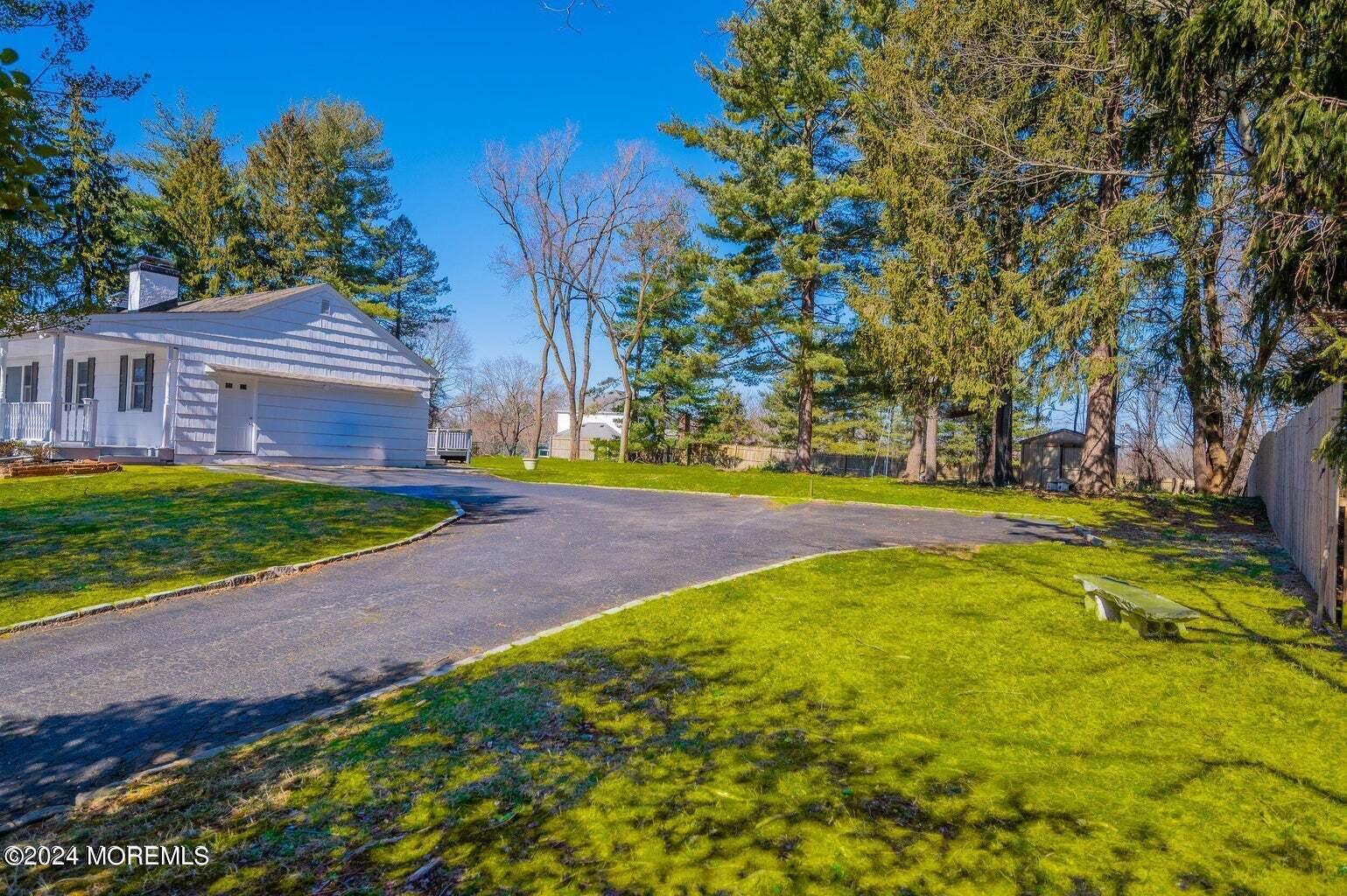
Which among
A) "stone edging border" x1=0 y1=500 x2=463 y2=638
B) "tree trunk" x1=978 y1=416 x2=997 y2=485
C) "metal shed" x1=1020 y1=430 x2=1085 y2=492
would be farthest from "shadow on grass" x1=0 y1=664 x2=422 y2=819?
"metal shed" x1=1020 y1=430 x2=1085 y2=492

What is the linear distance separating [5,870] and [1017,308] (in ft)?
57.3

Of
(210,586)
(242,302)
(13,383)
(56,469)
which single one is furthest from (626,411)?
(210,586)

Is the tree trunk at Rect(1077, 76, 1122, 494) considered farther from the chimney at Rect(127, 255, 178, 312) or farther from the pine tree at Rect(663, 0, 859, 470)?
the chimney at Rect(127, 255, 178, 312)

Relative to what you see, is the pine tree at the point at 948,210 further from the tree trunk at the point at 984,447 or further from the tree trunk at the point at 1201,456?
the tree trunk at the point at 984,447

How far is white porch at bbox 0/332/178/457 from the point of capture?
1612cm

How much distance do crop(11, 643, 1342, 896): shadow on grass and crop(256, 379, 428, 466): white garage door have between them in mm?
16228

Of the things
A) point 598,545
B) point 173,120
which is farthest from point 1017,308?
point 173,120

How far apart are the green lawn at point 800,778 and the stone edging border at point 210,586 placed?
3.37 meters

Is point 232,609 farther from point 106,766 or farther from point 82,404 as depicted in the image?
point 82,404

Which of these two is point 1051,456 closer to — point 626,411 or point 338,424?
point 626,411

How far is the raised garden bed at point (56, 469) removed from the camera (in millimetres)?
12367

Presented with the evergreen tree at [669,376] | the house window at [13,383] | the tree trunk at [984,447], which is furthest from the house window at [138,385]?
the tree trunk at [984,447]

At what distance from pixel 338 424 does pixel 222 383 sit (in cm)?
298

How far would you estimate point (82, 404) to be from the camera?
17.5 meters
